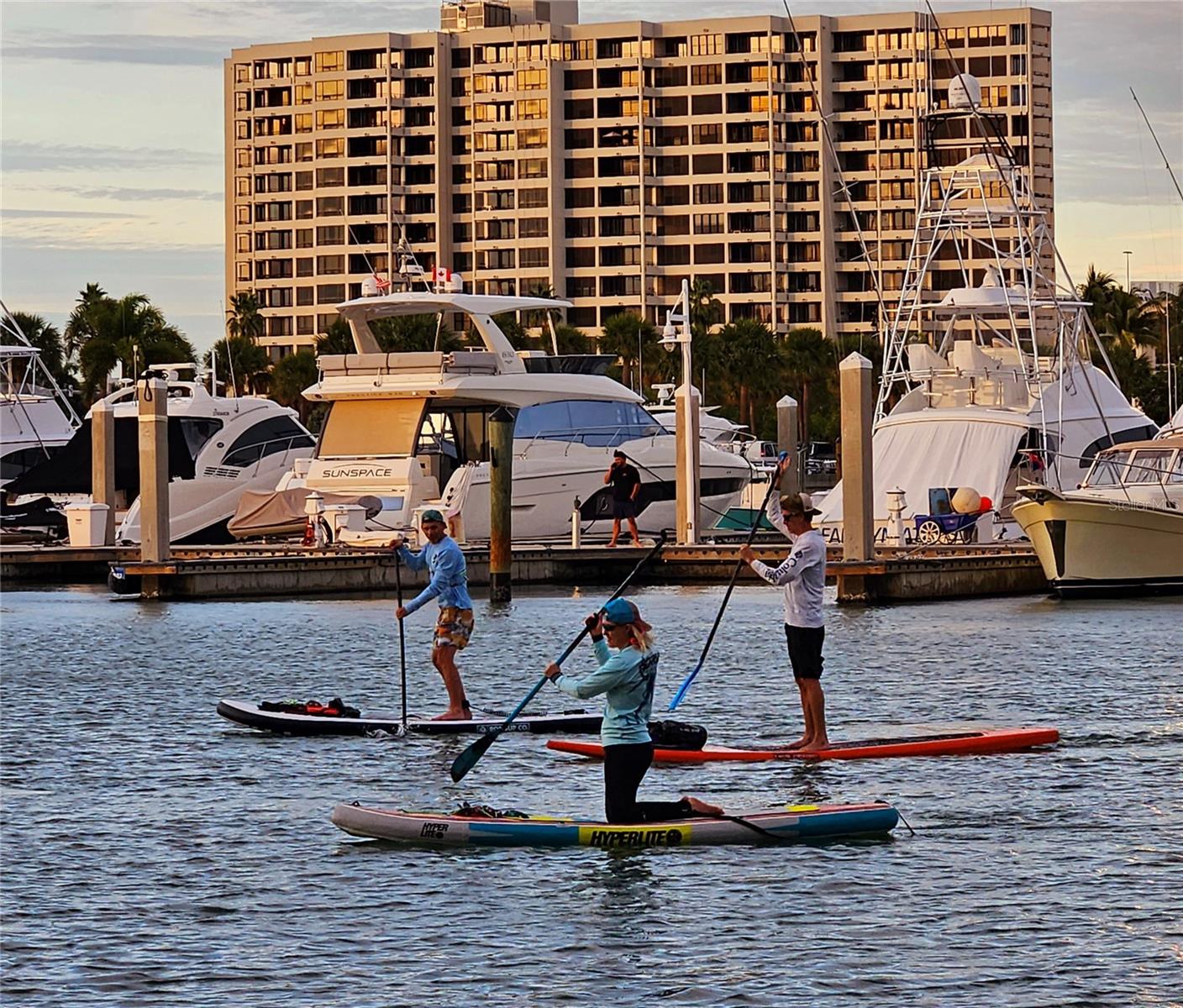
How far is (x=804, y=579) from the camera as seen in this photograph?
17.1 meters

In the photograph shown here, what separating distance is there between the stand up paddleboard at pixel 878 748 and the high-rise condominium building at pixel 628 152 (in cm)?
12961

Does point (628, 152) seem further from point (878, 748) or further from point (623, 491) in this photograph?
point (878, 748)

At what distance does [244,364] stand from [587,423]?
65361mm

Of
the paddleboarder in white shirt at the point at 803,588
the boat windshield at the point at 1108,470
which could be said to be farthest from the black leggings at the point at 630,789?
the boat windshield at the point at 1108,470

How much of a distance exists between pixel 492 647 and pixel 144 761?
1110 centimetres

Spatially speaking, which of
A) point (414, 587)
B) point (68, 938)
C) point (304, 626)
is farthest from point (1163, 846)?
point (414, 587)

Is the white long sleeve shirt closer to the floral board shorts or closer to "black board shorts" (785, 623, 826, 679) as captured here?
"black board shorts" (785, 623, 826, 679)

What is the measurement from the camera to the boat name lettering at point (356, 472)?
44.0m

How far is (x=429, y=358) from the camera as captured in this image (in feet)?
147

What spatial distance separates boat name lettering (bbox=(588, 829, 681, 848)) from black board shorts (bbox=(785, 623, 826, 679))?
3211 millimetres

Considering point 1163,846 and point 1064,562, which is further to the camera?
point 1064,562

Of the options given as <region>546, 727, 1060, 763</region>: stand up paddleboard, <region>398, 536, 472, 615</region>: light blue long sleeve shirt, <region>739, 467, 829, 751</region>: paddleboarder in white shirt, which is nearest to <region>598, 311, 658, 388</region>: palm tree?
<region>398, 536, 472, 615</region>: light blue long sleeve shirt

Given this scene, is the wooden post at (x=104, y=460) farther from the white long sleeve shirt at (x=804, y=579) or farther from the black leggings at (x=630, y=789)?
the black leggings at (x=630, y=789)

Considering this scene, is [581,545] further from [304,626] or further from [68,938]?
[68,938]
